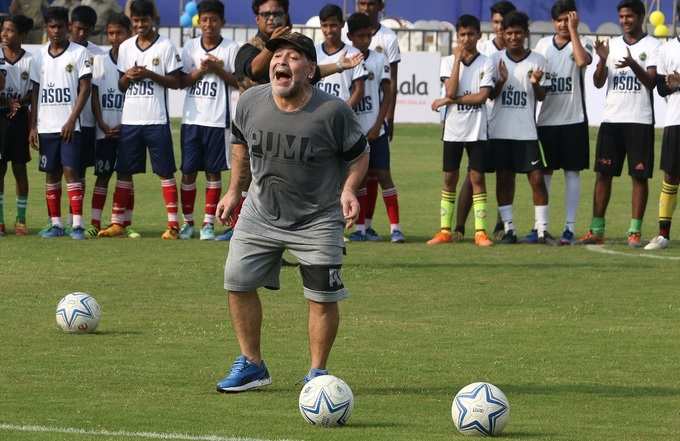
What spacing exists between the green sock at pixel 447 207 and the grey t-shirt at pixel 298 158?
26.6 ft

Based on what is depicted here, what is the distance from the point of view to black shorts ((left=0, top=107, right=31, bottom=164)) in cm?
1664

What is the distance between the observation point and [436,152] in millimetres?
29156

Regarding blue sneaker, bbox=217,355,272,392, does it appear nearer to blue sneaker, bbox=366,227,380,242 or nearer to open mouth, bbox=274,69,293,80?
open mouth, bbox=274,69,293,80

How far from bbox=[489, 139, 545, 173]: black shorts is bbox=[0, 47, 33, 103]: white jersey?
17.1 ft

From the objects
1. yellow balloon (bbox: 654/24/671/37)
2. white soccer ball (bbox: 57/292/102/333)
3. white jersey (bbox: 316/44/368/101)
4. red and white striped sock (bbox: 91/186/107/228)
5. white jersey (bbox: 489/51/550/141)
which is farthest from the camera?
yellow balloon (bbox: 654/24/671/37)

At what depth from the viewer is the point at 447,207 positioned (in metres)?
16.7

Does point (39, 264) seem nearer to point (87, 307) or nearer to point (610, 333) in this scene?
point (87, 307)

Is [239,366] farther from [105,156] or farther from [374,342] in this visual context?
[105,156]

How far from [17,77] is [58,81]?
497mm

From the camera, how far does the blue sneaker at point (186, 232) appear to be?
55.1 feet

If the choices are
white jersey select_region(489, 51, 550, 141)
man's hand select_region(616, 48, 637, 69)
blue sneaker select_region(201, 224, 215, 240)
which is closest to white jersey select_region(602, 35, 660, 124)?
man's hand select_region(616, 48, 637, 69)

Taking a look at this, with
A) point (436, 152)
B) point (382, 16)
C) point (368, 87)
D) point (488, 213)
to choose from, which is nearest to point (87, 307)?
point (368, 87)

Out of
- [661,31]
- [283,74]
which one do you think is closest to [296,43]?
[283,74]

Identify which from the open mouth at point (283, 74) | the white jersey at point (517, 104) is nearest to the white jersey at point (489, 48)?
the white jersey at point (517, 104)
